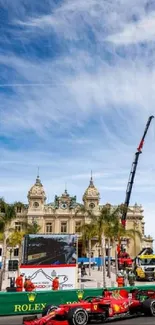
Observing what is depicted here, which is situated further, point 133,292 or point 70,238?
point 70,238

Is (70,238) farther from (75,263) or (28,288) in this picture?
(28,288)

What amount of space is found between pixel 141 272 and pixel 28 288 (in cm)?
2162

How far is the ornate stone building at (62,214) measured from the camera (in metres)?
78.5

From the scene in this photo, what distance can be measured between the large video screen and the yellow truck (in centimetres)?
1457

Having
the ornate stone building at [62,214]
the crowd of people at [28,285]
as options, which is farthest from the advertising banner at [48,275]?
the ornate stone building at [62,214]

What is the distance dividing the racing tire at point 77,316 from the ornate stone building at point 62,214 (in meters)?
65.0

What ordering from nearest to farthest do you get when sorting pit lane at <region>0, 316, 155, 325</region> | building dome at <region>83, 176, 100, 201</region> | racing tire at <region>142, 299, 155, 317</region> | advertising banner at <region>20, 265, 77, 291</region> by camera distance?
pit lane at <region>0, 316, 155, 325</region>, racing tire at <region>142, 299, 155, 317</region>, advertising banner at <region>20, 265, 77, 291</region>, building dome at <region>83, 176, 100, 201</region>

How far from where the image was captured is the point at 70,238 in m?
26.6

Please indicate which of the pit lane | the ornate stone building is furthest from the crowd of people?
the ornate stone building

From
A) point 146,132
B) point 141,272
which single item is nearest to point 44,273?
point 141,272

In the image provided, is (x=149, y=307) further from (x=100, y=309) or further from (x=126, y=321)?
(x=100, y=309)

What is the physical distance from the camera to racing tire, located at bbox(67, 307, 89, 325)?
1119 centimetres

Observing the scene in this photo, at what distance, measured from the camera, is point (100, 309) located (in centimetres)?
1248

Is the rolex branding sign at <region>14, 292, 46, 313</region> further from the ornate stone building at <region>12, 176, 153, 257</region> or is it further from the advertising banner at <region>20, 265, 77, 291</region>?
the ornate stone building at <region>12, 176, 153, 257</region>
